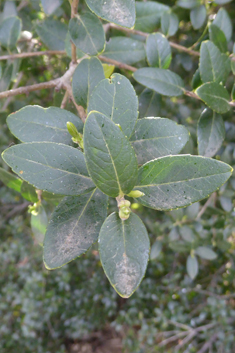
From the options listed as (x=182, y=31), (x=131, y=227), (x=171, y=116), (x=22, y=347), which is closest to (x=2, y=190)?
(x=22, y=347)

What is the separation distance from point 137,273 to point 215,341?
2159 millimetres

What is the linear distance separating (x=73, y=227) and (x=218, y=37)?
0.89 metres

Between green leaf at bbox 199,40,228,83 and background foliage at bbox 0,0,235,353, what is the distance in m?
0.37

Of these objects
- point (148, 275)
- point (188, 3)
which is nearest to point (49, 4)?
point (188, 3)

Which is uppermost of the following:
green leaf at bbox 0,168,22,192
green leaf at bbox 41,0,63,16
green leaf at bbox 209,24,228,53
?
green leaf at bbox 41,0,63,16

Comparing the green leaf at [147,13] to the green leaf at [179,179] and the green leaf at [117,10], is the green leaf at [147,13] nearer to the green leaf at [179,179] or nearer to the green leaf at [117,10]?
the green leaf at [117,10]

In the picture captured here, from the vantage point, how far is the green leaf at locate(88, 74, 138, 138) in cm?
62

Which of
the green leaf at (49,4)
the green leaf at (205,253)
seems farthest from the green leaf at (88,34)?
the green leaf at (205,253)

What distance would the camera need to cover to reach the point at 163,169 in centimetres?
57

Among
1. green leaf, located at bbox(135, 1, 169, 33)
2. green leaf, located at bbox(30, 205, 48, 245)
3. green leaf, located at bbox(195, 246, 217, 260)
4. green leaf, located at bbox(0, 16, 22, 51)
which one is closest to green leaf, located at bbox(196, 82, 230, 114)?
green leaf, located at bbox(135, 1, 169, 33)

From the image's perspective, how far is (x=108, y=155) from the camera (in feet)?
1.62

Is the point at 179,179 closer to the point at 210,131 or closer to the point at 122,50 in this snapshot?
the point at 210,131

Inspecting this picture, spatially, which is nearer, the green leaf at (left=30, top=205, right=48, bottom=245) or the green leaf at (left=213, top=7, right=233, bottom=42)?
the green leaf at (left=30, top=205, right=48, bottom=245)

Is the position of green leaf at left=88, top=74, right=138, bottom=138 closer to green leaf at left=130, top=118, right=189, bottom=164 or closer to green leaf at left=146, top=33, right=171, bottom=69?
green leaf at left=130, top=118, right=189, bottom=164
